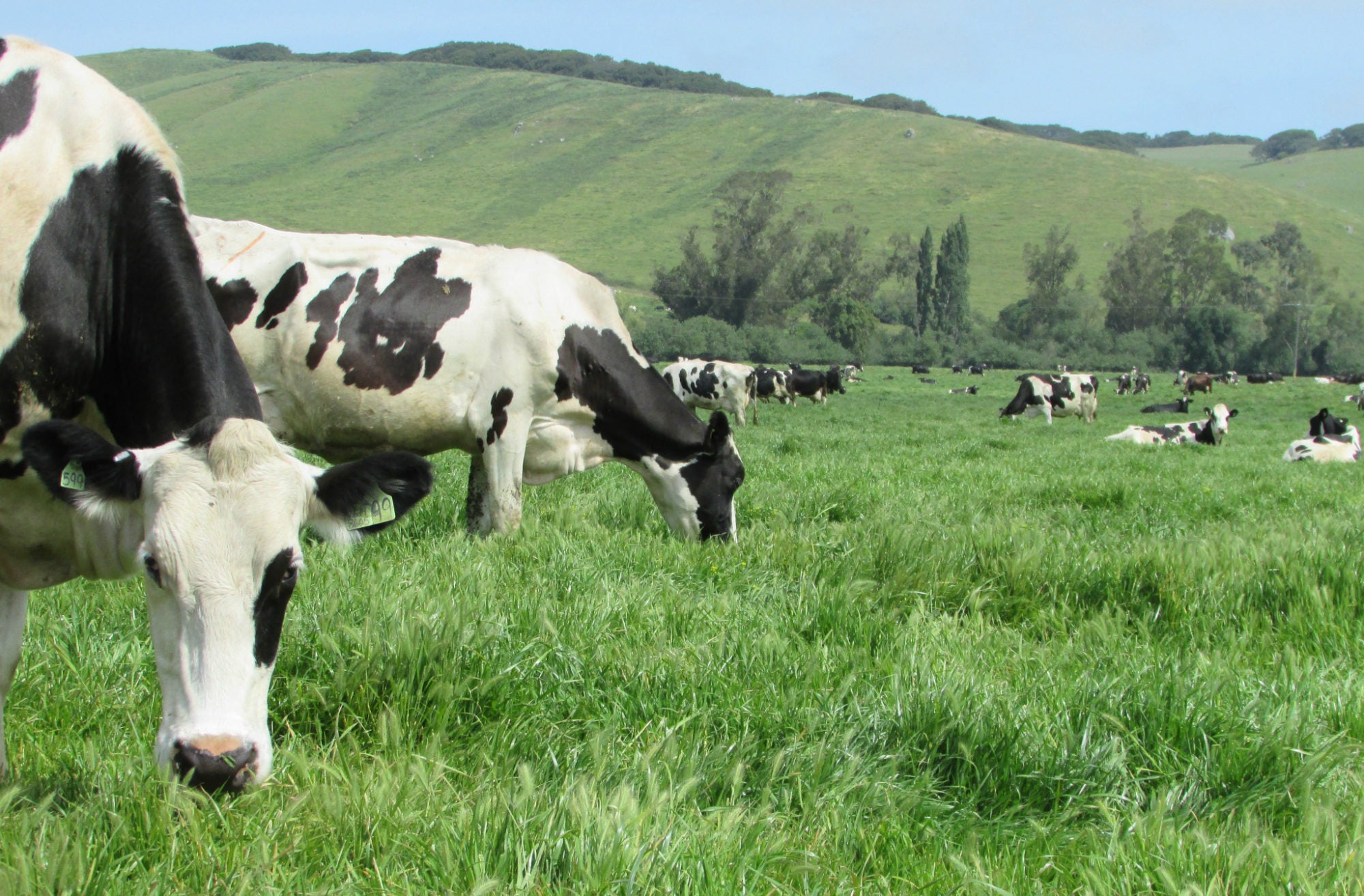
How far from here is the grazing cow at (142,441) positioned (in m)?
2.72

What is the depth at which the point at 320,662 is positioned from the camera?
11.5 ft

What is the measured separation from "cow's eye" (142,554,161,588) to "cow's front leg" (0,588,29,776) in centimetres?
85

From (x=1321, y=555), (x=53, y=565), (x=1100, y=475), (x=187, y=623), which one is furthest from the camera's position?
→ (x=1100, y=475)

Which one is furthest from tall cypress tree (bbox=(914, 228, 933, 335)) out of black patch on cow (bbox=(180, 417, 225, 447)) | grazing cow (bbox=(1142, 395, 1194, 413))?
black patch on cow (bbox=(180, 417, 225, 447))

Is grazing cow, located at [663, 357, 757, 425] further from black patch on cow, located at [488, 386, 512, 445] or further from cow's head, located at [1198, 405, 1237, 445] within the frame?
black patch on cow, located at [488, 386, 512, 445]

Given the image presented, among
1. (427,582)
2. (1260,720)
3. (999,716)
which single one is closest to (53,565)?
(427,582)

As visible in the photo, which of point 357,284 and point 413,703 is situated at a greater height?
point 357,284

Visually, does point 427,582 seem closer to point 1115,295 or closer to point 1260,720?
→ point 1260,720

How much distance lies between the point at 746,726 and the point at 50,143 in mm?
2907

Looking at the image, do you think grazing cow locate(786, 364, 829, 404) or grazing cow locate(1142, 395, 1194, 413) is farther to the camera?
grazing cow locate(786, 364, 829, 404)

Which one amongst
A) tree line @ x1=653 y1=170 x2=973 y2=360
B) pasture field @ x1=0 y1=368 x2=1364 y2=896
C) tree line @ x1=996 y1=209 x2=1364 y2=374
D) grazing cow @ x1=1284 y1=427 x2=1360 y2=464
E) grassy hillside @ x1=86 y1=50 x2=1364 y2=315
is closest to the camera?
pasture field @ x1=0 y1=368 x2=1364 y2=896

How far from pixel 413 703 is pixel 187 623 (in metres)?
0.81

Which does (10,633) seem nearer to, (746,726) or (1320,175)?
(746,726)

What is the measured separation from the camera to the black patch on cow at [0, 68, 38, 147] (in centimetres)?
345
